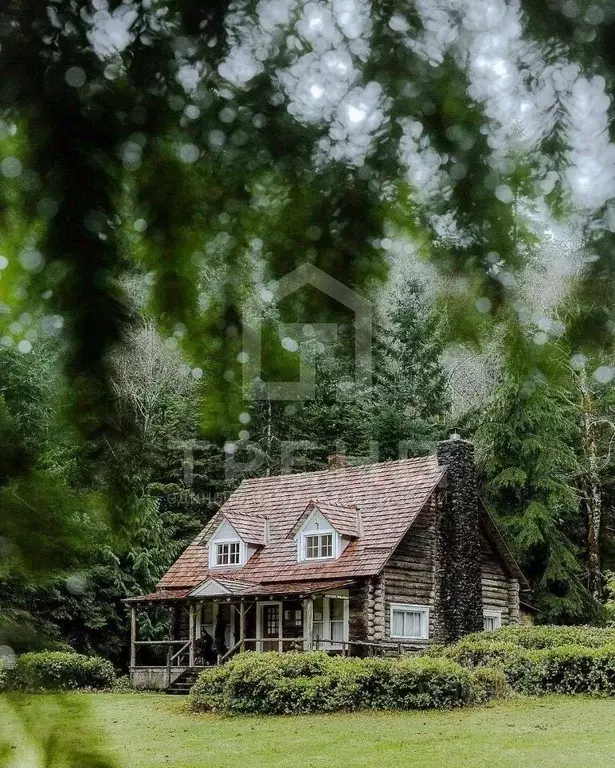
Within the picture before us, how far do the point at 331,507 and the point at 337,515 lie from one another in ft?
0.93

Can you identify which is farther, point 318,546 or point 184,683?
point 318,546

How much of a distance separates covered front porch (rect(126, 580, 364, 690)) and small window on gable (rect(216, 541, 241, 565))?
3.34 feet

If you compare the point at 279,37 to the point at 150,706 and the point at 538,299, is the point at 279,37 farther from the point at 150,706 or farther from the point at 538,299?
the point at 150,706

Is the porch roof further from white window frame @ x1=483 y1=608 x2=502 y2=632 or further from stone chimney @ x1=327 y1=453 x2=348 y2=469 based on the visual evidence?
white window frame @ x1=483 y1=608 x2=502 y2=632

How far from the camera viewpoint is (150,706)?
1753 centimetres

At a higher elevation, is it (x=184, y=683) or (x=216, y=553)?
(x=216, y=553)

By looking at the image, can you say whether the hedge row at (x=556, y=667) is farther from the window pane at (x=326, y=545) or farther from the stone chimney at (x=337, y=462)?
the stone chimney at (x=337, y=462)

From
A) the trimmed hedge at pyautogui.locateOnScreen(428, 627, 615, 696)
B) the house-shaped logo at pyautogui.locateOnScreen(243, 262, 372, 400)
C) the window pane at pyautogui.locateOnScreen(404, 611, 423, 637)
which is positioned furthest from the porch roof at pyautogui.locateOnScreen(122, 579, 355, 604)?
the house-shaped logo at pyautogui.locateOnScreen(243, 262, 372, 400)

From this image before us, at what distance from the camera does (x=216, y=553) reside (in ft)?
77.2

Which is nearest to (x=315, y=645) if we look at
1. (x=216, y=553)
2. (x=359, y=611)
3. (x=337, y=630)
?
(x=337, y=630)

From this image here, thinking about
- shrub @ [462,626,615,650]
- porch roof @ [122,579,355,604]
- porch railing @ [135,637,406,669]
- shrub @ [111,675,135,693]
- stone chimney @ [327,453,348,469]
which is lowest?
shrub @ [111,675,135,693]

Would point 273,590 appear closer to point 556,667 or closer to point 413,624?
point 413,624

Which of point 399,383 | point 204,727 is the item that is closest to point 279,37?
point 399,383

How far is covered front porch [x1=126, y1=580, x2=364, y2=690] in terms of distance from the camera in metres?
20.3
